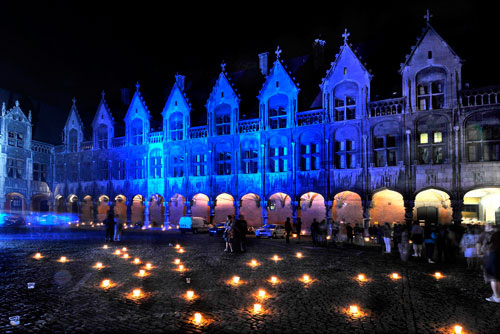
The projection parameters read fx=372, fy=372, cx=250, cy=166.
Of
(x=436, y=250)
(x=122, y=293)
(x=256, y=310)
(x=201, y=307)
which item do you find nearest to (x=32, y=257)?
(x=122, y=293)

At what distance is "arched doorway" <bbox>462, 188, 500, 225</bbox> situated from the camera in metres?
27.2

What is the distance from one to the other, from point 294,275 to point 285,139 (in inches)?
870

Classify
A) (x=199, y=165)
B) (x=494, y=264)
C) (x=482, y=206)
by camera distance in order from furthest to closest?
(x=199, y=165), (x=482, y=206), (x=494, y=264)

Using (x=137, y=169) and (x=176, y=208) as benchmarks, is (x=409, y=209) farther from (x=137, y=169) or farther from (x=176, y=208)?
(x=137, y=169)

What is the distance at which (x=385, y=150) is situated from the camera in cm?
2891

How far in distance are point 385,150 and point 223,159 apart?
15358mm

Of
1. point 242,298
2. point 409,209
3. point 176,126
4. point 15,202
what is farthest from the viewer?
point 15,202

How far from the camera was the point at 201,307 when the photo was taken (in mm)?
8320

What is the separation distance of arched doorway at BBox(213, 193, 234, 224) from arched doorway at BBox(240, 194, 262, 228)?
6.28 ft

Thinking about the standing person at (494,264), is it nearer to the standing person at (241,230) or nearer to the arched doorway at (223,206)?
the standing person at (241,230)

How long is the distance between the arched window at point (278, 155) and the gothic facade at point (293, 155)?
0.10m

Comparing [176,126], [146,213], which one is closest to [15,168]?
[146,213]

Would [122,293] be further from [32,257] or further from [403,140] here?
[403,140]

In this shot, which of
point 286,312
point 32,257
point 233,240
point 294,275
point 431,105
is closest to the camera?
point 286,312
